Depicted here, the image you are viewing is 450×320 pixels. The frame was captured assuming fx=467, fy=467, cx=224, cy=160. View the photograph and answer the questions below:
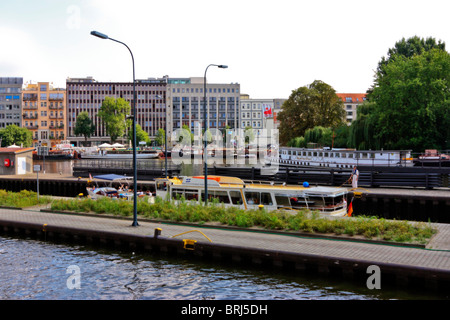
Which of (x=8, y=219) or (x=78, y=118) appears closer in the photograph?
(x=8, y=219)

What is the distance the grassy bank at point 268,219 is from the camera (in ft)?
70.4

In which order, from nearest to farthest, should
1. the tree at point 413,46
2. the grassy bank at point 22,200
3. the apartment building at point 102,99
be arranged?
the grassy bank at point 22,200, the tree at point 413,46, the apartment building at point 102,99

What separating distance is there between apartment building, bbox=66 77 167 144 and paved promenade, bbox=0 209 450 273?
14987 cm

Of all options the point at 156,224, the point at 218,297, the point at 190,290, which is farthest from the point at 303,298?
the point at 156,224

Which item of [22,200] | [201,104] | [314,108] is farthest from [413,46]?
[201,104]

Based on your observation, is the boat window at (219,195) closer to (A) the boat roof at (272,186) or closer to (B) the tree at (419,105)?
(A) the boat roof at (272,186)

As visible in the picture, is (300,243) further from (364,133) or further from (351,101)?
(351,101)

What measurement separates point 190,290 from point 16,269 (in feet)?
27.4

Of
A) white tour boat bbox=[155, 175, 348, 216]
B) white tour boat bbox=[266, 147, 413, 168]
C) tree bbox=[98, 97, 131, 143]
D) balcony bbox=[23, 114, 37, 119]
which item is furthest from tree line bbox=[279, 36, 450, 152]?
balcony bbox=[23, 114, 37, 119]

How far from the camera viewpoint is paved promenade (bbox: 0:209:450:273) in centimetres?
1755

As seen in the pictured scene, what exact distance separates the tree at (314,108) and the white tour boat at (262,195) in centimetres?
7434

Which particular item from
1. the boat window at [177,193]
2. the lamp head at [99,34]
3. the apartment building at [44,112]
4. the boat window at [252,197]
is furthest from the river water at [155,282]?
the apartment building at [44,112]

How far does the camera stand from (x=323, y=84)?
103m
